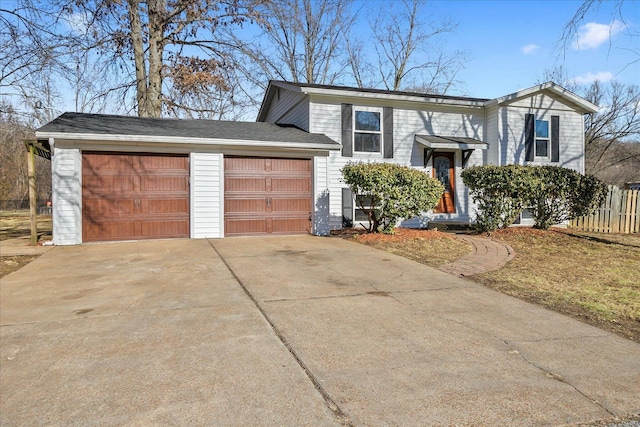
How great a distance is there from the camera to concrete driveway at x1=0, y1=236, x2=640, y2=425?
7.38ft

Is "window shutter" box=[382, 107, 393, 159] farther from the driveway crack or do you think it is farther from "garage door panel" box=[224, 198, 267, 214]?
the driveway crack

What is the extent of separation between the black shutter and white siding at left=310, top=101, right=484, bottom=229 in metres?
0.13

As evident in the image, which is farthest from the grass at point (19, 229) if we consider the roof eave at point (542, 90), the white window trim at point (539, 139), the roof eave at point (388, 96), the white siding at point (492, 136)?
the white window trim at point (539, 139)

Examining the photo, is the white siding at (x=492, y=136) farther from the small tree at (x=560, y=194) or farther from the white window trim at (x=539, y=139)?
the small tree at (x=560, y=194)

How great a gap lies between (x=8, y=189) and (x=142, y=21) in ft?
76.9

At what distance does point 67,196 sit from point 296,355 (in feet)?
25.9

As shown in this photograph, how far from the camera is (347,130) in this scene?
11.8 meters

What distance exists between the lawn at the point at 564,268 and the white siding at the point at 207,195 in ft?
11.5

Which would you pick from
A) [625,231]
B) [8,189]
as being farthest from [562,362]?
[8,189]

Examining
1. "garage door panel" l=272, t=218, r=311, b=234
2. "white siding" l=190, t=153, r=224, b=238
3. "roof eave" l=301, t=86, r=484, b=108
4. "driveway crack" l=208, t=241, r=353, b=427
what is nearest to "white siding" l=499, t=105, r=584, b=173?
"roof eave" l=301, t=86, r=484, b=108

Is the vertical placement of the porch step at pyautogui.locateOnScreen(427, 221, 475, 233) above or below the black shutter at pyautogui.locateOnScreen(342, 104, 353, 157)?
below

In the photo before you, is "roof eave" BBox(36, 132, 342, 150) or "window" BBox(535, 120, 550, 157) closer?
"roof eave" BBox(36, 132, 342, 150)

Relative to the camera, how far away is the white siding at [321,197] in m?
10.4

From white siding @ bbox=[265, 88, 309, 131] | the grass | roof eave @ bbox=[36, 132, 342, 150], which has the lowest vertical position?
the grass
